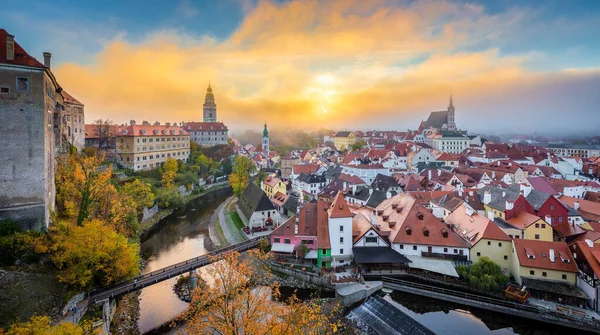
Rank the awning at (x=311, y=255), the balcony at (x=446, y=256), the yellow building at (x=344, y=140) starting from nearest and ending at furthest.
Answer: the balcony at (x=446, y=256) < the awning at (x=311, y=255) < the yellow building at (x=344, y=140)

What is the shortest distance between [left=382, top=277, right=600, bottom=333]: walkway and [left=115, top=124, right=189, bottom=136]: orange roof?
45748 mm

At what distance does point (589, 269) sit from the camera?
839 inches

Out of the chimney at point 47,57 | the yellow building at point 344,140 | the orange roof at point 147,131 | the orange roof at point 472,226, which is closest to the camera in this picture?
the orange roof at point 472,226

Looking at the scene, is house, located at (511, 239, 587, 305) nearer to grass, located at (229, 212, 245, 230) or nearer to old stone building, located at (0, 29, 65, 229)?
grass, located at (229, 212, 245, 230)

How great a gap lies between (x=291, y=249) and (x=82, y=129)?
3523 cm

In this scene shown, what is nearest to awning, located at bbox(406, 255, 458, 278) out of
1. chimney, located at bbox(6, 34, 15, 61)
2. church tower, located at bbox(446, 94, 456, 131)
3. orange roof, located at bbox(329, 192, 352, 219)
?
orange roof, located at bbox(329, 192, 352, 219)

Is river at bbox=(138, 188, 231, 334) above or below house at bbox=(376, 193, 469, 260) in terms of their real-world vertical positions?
below

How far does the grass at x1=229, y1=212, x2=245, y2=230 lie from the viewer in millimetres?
38388

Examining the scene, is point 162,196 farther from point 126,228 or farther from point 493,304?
point 493,304

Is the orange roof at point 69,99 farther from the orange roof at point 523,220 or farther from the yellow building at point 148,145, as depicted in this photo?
the orange roof at point 523,220

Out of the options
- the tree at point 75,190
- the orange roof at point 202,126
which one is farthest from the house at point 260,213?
the orange roof at point 202,126

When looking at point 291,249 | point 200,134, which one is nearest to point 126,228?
point 291,249

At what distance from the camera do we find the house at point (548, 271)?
21547mm

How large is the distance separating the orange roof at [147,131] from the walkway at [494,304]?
45748 millimetres
